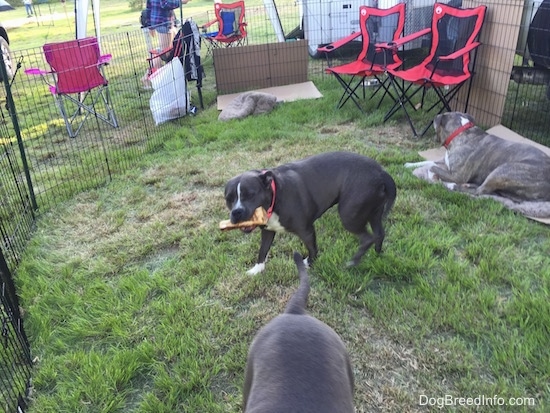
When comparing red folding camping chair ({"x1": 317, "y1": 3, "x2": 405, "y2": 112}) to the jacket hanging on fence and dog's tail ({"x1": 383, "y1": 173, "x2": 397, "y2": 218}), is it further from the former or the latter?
dog's tail ({"x1": 383, "y1": 173, "x2": 397, "y2": 218})

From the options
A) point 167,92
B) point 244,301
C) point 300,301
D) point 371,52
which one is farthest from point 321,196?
point 371,52

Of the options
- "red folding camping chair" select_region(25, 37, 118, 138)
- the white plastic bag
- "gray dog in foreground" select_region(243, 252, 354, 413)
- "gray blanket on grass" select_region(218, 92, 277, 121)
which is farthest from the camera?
"gray blanket on grass" select_region(218, 92, 277, 121)

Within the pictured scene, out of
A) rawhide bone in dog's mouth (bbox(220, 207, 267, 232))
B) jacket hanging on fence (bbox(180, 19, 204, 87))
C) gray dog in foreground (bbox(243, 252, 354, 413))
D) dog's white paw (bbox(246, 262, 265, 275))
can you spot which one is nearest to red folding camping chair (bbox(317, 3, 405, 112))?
jacket hanging on fence (bbox(180, 19, 204, 87))

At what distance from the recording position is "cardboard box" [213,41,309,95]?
7797mm

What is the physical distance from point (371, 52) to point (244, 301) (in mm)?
5373

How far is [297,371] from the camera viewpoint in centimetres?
162

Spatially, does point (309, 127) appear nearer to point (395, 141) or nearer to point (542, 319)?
point (395, 141)

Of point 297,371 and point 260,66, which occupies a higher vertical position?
point 297,371

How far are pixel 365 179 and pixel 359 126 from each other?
9.99 ft

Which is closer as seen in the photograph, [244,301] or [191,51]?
[244,301]

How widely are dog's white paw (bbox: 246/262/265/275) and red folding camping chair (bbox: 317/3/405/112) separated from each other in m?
3.89

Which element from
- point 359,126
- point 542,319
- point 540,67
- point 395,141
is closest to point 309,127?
point 359,126

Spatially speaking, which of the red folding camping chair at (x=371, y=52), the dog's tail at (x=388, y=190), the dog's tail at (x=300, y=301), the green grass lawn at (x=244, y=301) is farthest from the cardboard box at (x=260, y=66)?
the dog's tail at (x=300, y=301)

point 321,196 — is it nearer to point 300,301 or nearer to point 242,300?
point 242,300
